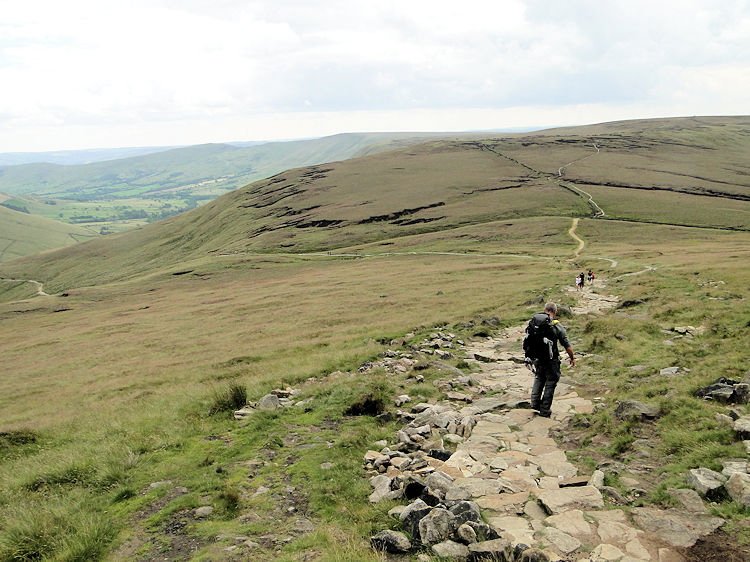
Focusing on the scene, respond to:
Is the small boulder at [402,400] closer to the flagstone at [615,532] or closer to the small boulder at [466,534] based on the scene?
the small boulder at [466,534]

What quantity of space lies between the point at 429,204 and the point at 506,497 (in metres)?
132

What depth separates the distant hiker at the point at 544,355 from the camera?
13.1 m

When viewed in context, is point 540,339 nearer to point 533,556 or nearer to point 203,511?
point 533,556

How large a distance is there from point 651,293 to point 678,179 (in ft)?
493

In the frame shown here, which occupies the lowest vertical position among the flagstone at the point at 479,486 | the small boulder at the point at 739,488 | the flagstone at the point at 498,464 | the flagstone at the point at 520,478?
the flagstone at the point at 498,464

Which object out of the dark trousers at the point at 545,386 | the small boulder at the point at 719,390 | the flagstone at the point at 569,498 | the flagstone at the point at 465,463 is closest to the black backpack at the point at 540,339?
the dark trousers at the point at 545,386

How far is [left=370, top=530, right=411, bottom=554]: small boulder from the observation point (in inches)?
294

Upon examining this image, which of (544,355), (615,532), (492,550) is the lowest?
(615,532)

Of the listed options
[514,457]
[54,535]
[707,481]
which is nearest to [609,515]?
[707,481]

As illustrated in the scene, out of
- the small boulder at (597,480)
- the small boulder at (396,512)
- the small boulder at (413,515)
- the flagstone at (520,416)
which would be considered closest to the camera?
the small boulder at (413,515)

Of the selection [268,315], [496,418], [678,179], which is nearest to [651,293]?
[496,418]

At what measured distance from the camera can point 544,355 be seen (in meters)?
13.3

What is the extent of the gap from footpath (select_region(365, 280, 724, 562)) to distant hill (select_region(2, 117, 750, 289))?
336 feet

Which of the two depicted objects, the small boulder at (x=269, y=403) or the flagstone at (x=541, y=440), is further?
the small boulder at (x=269, y=403)
